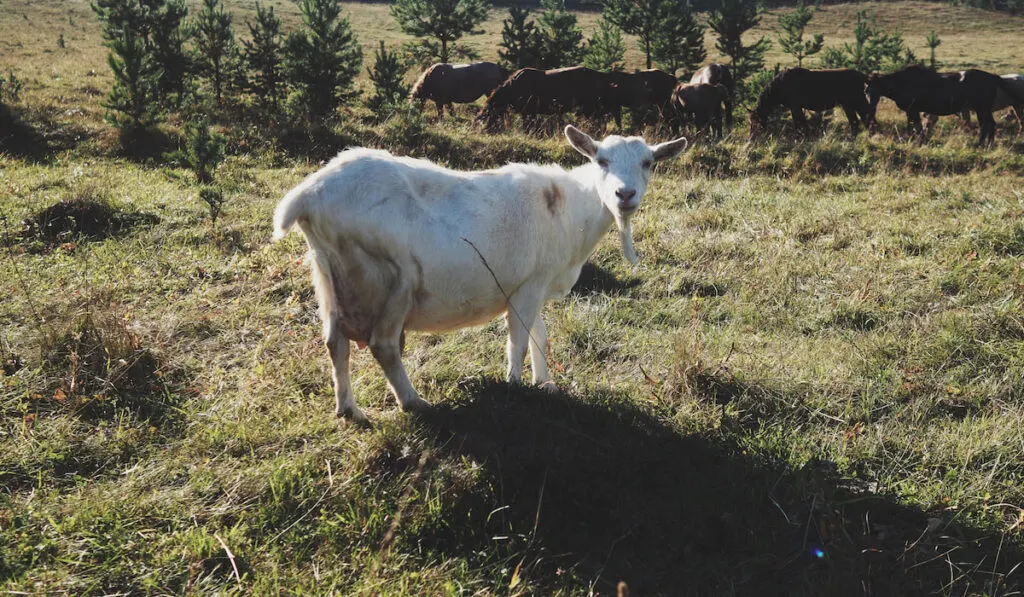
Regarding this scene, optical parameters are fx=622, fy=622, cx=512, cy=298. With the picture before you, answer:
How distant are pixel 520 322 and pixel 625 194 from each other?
3.63 ft

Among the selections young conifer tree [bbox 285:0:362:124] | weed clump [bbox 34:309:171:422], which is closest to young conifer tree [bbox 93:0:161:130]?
young conifer tree [bbox 285:0:362:124]

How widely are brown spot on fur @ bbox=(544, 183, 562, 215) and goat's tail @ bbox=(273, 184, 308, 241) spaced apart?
159 cm

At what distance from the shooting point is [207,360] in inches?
Result: 183

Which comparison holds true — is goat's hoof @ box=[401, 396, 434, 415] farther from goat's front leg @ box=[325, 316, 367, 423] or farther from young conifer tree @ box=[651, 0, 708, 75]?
young conifer tree @ box=[651, 0, 708, 75]

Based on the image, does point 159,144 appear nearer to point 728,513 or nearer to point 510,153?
point 510,153

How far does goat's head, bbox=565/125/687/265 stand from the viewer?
4.20 m

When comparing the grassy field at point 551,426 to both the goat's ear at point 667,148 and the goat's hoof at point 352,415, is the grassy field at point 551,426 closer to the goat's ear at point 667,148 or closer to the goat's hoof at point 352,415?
the goat's hoof at point 352,415

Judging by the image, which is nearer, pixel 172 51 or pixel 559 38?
pixel 172 51

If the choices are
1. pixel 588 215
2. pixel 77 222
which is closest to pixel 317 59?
pixel 77 222

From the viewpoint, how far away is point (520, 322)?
418cm

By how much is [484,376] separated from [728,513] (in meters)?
1.92

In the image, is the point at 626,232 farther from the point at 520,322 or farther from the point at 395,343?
the point at 395,343

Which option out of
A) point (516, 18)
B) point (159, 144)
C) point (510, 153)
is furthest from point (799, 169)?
point (516, 18)

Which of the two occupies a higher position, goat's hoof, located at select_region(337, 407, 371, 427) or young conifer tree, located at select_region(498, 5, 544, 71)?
young conifer tree, located at select_region(498, 5, 544, 71)
